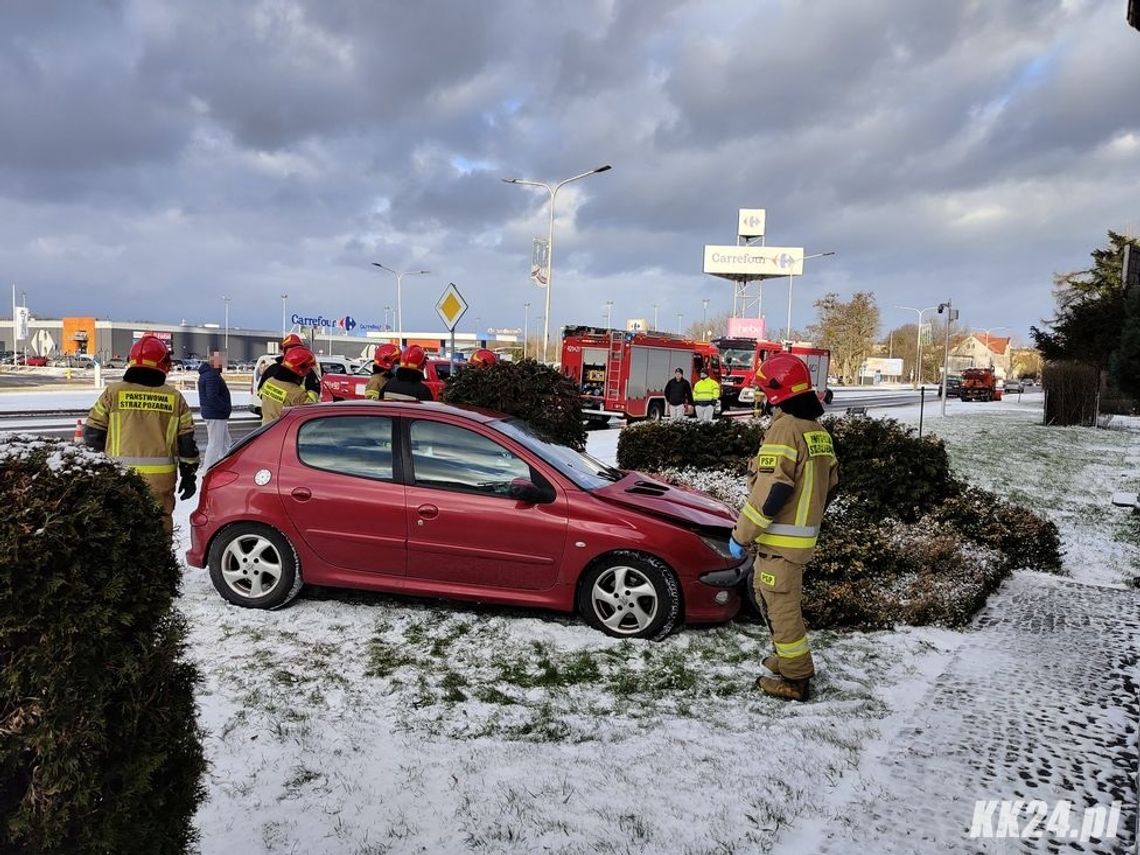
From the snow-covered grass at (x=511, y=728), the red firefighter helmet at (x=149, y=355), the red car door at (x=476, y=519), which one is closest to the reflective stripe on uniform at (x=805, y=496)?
the snow-covered grass at (x=511, y=728)

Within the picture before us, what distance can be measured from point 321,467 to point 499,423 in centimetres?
120

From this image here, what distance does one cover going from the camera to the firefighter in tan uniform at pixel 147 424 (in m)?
5.34

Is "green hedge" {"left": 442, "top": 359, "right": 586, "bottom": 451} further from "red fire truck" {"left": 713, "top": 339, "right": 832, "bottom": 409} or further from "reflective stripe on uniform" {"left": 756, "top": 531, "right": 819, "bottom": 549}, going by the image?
"red fire truck" {"left": 713, "top": 339, "right": 832, "bottom": 409}

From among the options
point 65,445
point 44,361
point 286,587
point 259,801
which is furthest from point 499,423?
point 44,361

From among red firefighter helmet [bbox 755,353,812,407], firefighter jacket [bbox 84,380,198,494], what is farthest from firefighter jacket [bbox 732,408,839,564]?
firefighter jacket [bbox 84,380,198,494]

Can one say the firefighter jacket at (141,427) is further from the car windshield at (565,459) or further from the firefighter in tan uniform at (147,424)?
the car windshield at (565,459)

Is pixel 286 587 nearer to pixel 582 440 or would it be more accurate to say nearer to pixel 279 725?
pixel 279 725

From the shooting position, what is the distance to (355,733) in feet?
11.8

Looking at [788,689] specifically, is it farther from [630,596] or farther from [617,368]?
[617,368]

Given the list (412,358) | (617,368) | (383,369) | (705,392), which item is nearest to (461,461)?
(412,358)

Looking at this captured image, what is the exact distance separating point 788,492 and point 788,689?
104 cm

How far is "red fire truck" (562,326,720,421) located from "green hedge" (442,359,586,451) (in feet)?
39.9

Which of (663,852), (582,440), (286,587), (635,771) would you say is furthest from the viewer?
(582,440)

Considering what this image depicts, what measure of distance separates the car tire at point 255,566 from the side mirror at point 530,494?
1.52m
